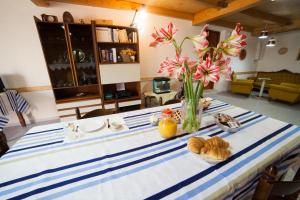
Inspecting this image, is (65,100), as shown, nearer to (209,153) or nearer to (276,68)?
(209,153)

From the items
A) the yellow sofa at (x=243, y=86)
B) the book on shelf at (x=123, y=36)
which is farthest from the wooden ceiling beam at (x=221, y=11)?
the yellow sofa at (x=243, y=86)

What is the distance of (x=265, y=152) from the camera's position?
74cm

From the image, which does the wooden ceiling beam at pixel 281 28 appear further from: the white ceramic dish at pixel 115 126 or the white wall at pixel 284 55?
the white ceramic dish at pixel 115 126

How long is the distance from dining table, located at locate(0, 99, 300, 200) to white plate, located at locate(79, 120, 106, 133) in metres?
0.02

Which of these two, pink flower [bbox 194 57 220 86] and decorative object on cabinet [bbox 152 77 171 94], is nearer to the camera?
pink flower [bbox 194 57 220 86]

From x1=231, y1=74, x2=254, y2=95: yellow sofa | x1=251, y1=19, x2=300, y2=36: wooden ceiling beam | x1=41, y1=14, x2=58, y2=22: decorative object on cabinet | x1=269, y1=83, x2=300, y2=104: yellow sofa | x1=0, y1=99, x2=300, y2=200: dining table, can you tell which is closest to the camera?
x1=0, y1=99, x2=300, y2=200: dining table

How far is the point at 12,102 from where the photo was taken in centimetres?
227

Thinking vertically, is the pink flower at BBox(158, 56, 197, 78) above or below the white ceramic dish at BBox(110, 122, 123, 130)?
above

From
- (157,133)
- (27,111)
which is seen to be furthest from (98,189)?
(27,111)

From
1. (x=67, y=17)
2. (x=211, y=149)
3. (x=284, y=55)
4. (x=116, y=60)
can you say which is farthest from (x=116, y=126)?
(x=284, y=55)

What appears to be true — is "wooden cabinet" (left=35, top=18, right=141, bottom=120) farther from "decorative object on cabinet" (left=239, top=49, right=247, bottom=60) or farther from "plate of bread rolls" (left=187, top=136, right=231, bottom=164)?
"decorative object on cabinet" (left=239, top=49, right=247, bottom=60)

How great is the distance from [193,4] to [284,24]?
365 cm

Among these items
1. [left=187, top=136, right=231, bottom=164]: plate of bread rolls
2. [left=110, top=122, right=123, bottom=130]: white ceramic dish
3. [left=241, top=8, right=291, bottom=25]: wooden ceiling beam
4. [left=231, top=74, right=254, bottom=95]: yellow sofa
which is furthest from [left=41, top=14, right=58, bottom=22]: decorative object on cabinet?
[left=231, top=74, right=254, bottom=95]: yellow sofa

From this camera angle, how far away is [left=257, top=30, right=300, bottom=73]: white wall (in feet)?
15.4
